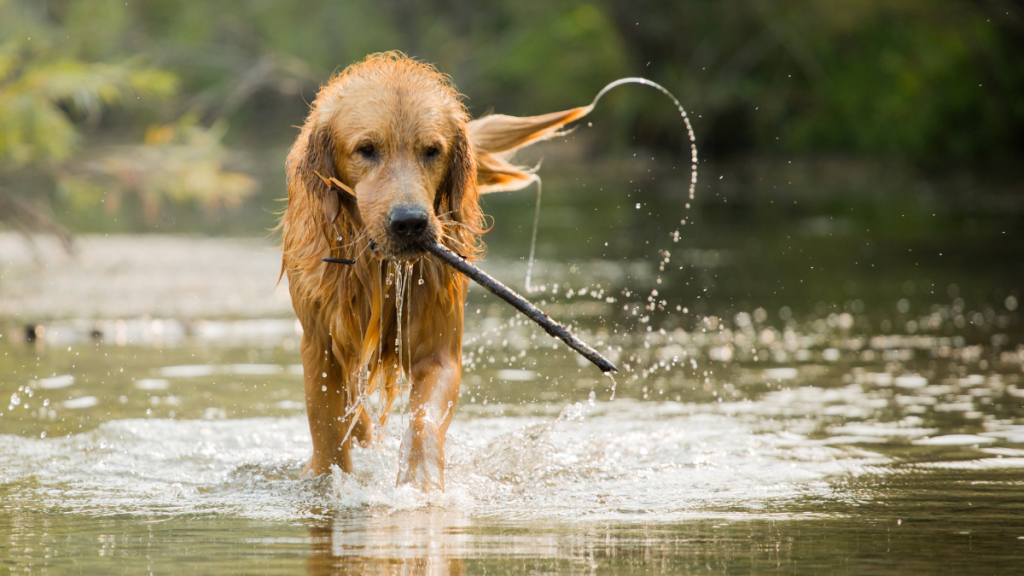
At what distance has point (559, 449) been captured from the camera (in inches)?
235

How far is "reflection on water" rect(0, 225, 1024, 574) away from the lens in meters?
4.02

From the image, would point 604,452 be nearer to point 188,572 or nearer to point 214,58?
point 188,572

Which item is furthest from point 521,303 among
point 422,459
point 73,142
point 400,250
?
point 73,142

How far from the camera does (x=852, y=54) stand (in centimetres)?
3884

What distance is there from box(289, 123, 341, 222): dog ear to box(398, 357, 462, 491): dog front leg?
844 mm

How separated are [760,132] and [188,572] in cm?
3576

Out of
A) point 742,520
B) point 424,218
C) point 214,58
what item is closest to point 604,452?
point 742,520

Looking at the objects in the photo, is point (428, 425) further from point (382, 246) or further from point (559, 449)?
point (559, 449)

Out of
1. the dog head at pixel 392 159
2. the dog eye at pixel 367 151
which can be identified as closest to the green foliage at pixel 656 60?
the dog head at pixel 392 159

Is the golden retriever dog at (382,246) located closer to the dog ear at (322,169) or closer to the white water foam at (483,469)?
the dog ear at (322,169)

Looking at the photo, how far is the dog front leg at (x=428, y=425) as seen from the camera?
188 inches

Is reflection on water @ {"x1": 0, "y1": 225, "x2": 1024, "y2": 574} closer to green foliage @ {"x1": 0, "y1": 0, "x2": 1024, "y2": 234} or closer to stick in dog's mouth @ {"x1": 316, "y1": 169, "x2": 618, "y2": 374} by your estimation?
stick in dog's mouth @ {"x1": 316, "y1": 169, "x2": 618, "y2": 374}

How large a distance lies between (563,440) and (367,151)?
2.26 m

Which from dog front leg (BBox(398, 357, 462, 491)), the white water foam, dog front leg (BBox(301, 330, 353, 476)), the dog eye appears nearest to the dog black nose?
the dog eye
